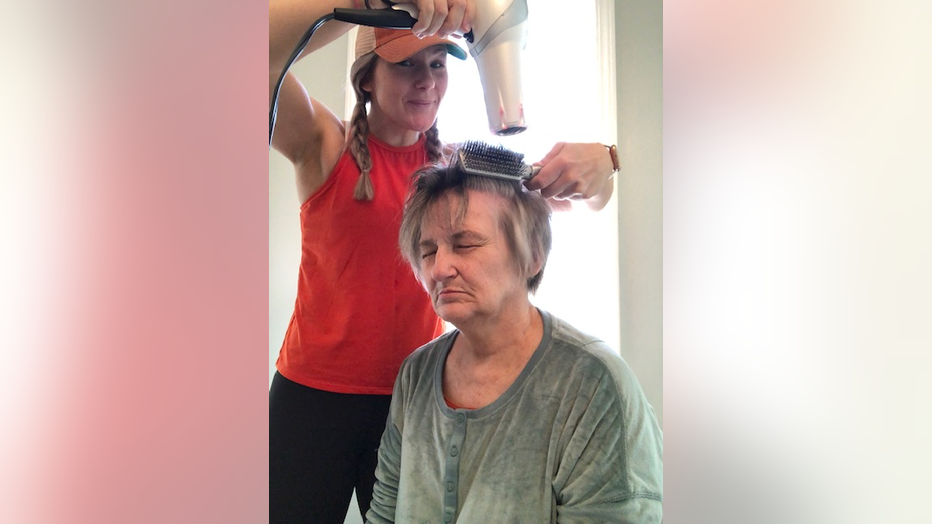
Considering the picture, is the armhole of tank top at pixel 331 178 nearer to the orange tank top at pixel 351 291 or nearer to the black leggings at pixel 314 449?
the orange tank top at pixel 351 291

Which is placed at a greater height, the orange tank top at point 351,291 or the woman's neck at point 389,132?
the woman's neck at point 389,132

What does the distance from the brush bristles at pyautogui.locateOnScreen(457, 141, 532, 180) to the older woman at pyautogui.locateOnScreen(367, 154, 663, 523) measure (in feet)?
0.10

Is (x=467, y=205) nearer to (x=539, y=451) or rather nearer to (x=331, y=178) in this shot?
(x=331, y=178)

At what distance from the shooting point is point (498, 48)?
727 millimetres

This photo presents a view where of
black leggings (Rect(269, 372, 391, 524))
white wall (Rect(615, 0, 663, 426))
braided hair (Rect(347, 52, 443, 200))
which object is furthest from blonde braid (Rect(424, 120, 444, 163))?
white wall (Rect(615, 0, 663, 426))

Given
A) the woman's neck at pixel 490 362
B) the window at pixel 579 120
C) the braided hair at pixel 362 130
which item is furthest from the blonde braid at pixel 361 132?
the window at pixel 579 120

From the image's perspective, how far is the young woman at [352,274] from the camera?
42.6 inches

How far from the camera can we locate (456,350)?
1.16 m

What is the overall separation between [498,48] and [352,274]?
513 millimetres

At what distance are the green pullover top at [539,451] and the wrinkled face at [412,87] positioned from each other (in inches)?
16.9

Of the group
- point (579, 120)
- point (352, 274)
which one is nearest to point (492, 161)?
point (352, 274)
